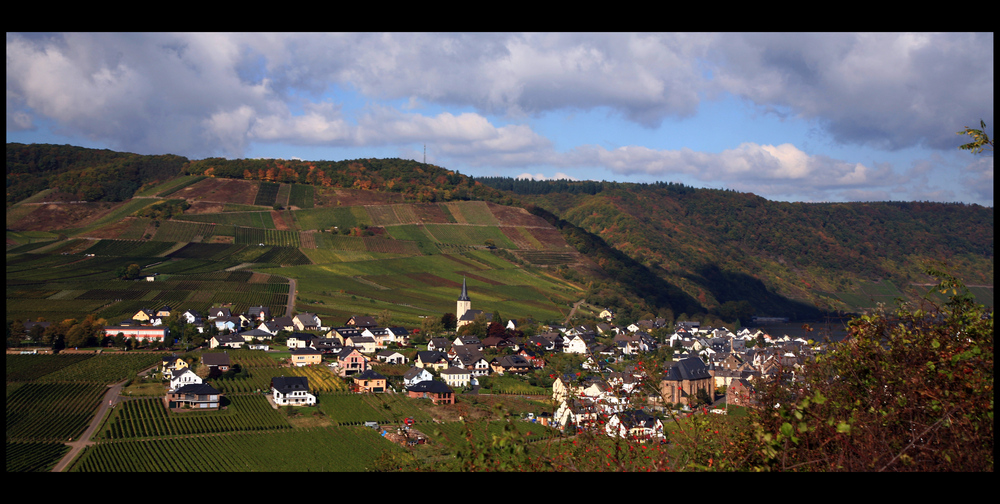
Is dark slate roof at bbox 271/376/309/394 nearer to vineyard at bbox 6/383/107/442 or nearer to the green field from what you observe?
vineyard at bbox 6/383/107/442

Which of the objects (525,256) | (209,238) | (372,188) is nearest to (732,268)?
(525,256)

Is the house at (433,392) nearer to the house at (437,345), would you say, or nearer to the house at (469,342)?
the house at (469,342)

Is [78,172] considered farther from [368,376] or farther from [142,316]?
[368,376]

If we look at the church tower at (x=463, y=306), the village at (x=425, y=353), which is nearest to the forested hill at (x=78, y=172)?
the village at (x=425, y=353)

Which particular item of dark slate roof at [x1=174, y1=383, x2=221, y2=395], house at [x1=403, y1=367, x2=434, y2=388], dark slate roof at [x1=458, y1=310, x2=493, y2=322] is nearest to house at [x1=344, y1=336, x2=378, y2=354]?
house at [x1=403, y1=367, x2=434, y2=388]


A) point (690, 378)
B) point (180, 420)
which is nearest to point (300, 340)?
point (180, 420)

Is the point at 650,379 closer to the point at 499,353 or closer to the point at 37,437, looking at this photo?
the point at 37,437
